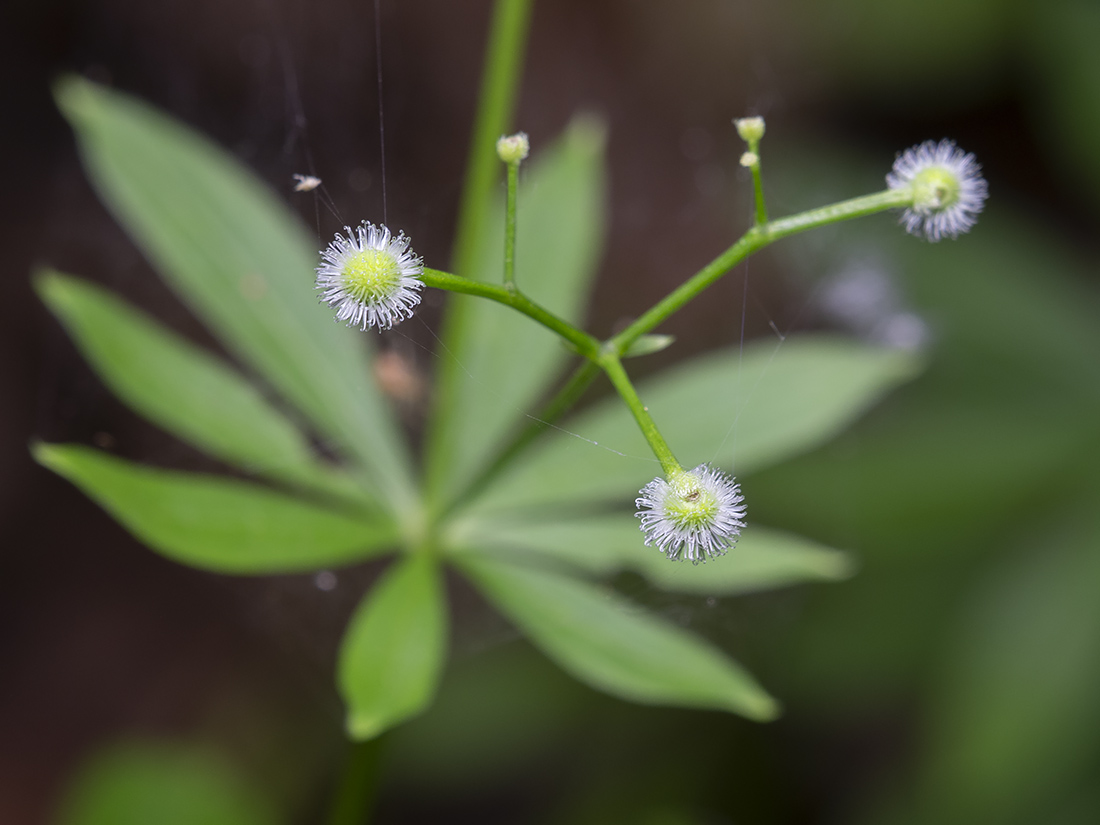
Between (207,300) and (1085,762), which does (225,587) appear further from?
(1085,762)

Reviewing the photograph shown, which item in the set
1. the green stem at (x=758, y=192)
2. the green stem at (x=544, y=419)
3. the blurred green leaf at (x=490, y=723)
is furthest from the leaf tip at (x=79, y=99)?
the blurred green leaf at (x=490, y=723)

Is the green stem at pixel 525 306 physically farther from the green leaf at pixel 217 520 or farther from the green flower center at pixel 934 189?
the green leaf at pixel 217 520

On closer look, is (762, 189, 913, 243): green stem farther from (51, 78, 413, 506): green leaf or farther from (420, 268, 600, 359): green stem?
(51, 78, 413, 506): green leaf

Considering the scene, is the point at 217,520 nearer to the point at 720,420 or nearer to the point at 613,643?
the point at 613,643

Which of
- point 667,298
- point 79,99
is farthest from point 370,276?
point 79,99

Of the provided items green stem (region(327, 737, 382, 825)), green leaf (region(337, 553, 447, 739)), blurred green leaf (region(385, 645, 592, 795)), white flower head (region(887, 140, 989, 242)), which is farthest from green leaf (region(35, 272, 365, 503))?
blurred green leaf (region(385, 645, 592, 795))
